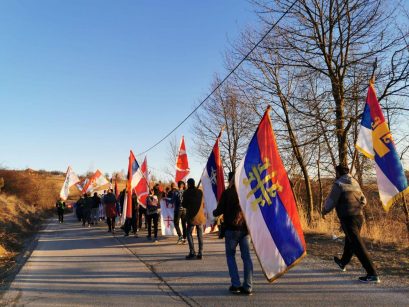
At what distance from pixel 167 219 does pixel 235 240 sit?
305 inches

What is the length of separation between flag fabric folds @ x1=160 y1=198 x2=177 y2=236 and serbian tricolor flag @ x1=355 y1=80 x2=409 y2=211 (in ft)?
24.5

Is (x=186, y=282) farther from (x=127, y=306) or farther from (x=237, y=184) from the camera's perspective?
(x=237, y=184)

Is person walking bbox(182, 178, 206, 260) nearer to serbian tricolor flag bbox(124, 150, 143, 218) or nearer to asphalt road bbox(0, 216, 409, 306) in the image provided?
asphalt road bbox(0, 216, 409, 306)

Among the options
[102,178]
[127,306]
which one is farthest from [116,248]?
[102,178]

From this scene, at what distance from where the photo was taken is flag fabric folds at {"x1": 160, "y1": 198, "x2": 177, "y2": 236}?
44.4 ft

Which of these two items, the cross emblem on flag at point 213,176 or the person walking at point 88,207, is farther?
the person walking at point 88,207

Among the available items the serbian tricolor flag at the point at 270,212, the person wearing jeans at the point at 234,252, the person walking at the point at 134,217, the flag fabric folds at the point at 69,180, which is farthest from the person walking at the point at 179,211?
the flag fabric folds at the point at 69,180

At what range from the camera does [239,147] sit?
24297 mm

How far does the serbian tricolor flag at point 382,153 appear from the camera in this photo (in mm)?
7559

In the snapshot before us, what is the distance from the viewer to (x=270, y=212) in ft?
19.2

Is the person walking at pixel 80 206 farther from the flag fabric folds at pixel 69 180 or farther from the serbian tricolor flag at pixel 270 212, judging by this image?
the serbian tricolor flag at pixel 270 212

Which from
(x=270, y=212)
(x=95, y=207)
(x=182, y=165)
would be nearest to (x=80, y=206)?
(x=95, y=207)

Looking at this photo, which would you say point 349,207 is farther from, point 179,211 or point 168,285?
point 179,211

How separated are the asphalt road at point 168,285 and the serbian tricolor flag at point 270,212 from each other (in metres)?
0.57
